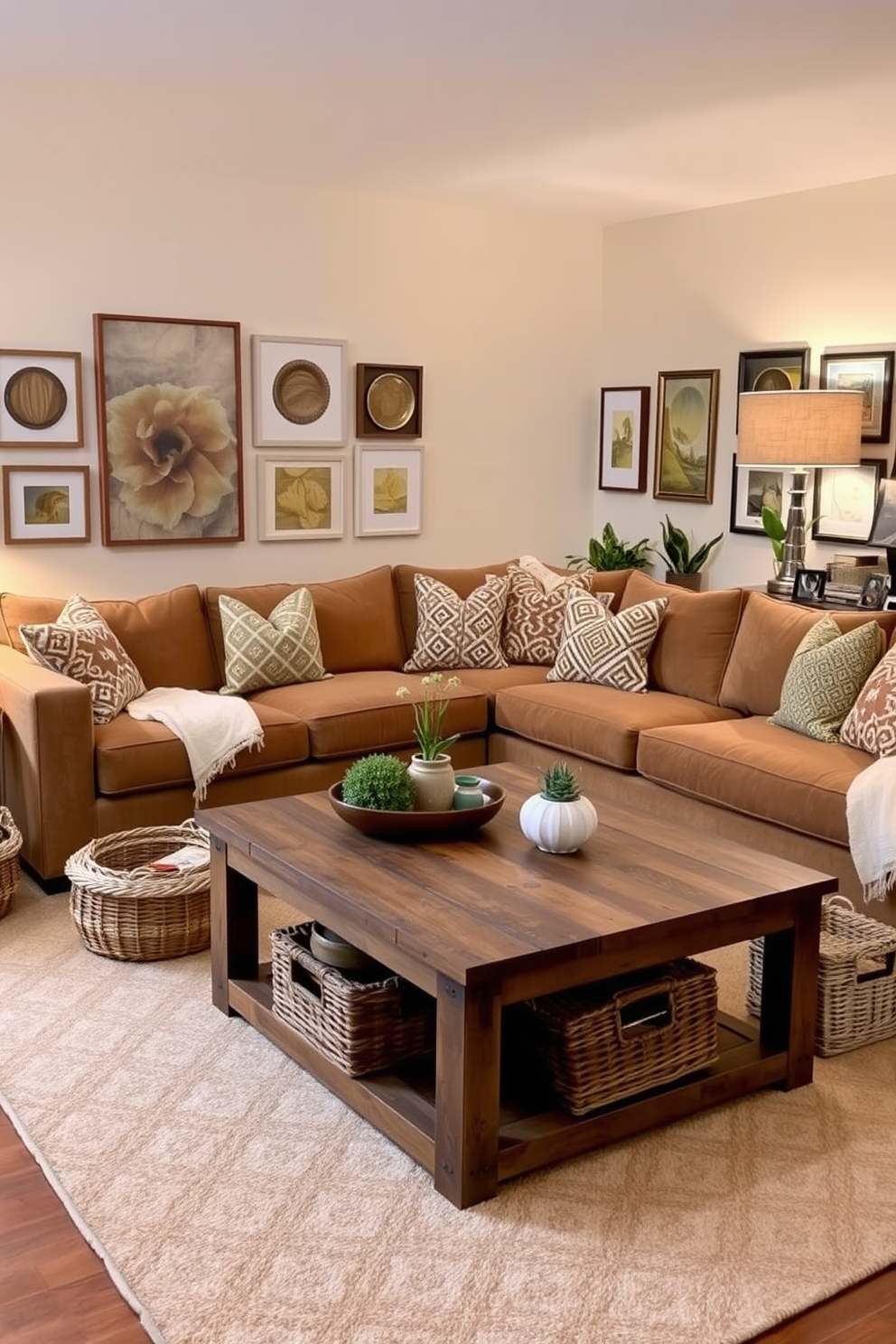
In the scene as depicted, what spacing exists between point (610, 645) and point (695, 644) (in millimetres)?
329

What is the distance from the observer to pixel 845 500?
17.4 ft

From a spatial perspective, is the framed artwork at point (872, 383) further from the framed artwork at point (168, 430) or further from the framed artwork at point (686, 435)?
the framed artwork at point (168, 430)

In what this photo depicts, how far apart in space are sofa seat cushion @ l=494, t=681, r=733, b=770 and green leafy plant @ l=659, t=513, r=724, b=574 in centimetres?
119

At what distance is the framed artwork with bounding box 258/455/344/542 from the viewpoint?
5.64 metres

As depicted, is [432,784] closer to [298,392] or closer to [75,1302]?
[75,1302]

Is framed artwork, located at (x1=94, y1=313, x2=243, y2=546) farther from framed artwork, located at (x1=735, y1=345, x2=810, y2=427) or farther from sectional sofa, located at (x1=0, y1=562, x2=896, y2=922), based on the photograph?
framed artwork, located at (x1=735, y1=345, x2=810, y2=427)

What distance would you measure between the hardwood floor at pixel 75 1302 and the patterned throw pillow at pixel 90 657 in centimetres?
205

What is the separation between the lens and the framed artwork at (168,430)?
5148 millimetres

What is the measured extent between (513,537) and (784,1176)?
424 centimetres

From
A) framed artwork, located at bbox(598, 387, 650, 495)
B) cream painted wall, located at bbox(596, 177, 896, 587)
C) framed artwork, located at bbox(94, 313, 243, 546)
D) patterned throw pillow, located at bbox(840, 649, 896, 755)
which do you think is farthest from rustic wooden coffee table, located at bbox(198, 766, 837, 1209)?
framed artwork, located at bbox(598, 387, 650, 495)

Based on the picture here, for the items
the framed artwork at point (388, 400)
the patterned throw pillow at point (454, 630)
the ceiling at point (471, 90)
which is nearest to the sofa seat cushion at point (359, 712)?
the patterned throw pillow at point (454, 630)

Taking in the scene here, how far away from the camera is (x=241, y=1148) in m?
2.65

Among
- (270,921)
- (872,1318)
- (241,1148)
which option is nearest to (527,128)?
(270,921)

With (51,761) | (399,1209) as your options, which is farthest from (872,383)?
(399,1209)
